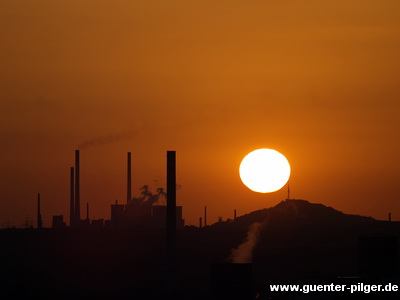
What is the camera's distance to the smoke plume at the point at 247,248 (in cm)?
6581

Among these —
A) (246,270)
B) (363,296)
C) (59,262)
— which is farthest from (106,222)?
(363,296)

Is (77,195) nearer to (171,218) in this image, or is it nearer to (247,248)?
(247,248)

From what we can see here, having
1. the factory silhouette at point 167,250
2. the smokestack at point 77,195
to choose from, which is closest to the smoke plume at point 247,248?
the factory silhouette at point 167,250

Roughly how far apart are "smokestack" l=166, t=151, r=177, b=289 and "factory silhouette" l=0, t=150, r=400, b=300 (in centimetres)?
5

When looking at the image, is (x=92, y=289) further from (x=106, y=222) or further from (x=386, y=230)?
(x=106, y=222)

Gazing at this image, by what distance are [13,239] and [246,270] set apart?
3133cm

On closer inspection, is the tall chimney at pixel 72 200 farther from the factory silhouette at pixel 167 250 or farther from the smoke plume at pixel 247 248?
the smoke plume at pixel 247 248

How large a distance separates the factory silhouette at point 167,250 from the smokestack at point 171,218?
5 cm

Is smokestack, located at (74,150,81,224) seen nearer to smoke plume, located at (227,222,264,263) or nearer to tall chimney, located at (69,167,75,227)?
tall chimney, located at (69,167,75,227)

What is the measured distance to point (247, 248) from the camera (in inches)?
2749

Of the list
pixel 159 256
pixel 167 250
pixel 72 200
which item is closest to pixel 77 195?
pixel 72 200

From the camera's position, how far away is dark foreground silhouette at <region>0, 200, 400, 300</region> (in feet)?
187

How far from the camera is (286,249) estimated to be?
6844 cm

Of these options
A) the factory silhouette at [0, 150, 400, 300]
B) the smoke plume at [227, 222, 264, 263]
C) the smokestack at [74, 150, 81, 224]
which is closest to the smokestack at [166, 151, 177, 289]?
the factory silhouette at [0, 150, 400, 300]
